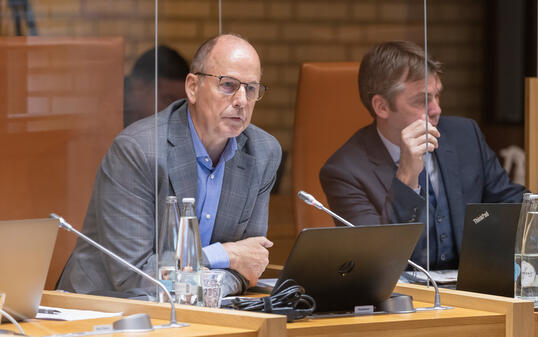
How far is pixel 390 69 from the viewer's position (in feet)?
11.0

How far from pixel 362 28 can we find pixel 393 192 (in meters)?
0.56

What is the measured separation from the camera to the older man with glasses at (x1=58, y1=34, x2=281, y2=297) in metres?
2.73

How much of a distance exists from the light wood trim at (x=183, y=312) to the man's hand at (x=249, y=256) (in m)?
0.49

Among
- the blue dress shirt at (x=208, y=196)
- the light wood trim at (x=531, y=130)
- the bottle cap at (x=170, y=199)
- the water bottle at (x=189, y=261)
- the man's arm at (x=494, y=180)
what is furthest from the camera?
the light wood trim at (x=531, y=130)

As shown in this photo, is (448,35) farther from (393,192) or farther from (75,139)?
(75,139)

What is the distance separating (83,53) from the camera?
9.14 ft

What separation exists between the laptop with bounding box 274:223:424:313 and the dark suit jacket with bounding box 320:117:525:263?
0.67 m

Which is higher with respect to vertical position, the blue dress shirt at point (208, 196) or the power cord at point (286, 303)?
the blue dress shirt at point (208, 196)

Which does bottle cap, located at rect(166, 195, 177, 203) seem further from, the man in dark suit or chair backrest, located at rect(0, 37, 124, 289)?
the man in dark suit

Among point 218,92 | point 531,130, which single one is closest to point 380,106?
point 218,92

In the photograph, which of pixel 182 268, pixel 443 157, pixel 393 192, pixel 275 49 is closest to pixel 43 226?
pixel 182 268

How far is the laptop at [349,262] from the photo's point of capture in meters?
2.37

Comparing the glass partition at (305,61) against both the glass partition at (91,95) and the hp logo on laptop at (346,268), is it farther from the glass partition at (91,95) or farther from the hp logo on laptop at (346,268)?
the hp logo on laptop at (346,268)

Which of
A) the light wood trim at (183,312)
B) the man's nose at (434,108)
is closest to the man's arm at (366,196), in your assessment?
the man's nose at (434,108)
